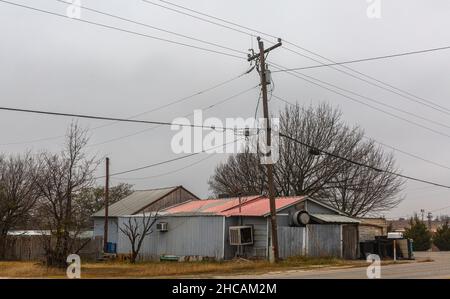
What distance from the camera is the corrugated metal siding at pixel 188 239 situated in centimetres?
3378

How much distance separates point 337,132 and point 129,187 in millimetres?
33767

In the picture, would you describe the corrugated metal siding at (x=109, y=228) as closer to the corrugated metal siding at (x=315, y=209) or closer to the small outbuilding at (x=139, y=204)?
the small outbuilding at (x=139, y=204)

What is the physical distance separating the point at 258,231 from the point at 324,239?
3.91m

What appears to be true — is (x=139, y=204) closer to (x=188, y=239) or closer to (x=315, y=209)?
(x=188, y=239)

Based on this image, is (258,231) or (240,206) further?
(240,206)

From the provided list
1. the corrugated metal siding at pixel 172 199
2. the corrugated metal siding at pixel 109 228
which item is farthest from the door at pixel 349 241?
the corrugated metal siding at pixel 109 228

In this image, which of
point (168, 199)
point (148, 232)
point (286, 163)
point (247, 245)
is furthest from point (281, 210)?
point (168, 199)

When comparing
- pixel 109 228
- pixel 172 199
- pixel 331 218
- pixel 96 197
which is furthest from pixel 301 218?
pixel 96 197

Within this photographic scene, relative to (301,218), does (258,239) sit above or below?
below

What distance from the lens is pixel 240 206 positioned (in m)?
34.6

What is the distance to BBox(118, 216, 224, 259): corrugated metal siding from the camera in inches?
1330

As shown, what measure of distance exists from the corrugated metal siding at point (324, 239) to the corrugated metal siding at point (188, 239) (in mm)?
5285

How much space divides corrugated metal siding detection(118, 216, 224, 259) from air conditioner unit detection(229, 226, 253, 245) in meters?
0.96
